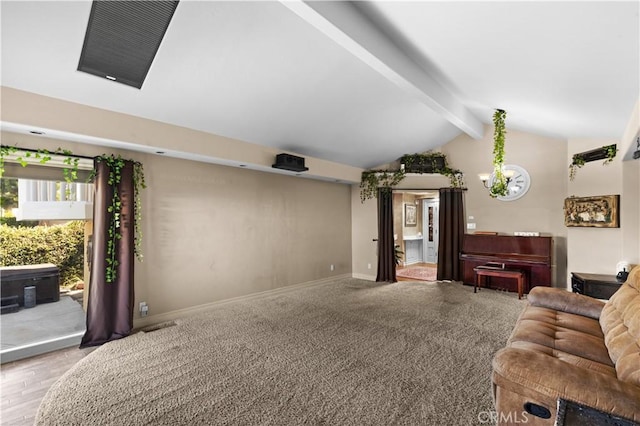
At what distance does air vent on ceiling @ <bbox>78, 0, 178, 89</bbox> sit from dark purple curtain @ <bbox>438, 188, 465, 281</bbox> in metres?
5.61

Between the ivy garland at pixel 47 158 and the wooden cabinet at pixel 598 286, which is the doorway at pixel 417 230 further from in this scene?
the ivy garland at pixel 47 158

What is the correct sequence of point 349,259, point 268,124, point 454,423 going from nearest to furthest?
point 454,423 < point 268,124 < point 349,259

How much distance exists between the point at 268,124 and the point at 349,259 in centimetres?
402

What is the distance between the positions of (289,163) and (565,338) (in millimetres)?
3923

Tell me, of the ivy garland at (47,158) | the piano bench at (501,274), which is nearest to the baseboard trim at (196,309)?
the ivy garland at (47,158)

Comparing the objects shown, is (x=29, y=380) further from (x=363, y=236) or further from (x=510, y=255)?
(x=510, y=255)

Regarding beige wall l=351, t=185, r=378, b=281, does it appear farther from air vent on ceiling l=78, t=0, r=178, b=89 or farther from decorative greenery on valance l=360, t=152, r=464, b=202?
air vent on ceiling l=78, t=0, r=178, b=89

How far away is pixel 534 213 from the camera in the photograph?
578 centimetres

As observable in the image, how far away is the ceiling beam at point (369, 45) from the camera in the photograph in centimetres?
210

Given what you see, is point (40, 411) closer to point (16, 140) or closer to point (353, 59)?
point (16, 140)

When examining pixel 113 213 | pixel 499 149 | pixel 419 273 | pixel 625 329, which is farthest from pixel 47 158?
pixel 419 273

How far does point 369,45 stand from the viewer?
8.26ft

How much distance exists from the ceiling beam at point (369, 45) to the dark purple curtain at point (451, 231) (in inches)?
114

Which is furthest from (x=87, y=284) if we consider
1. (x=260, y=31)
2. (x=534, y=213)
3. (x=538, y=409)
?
(x=534, y=213)
